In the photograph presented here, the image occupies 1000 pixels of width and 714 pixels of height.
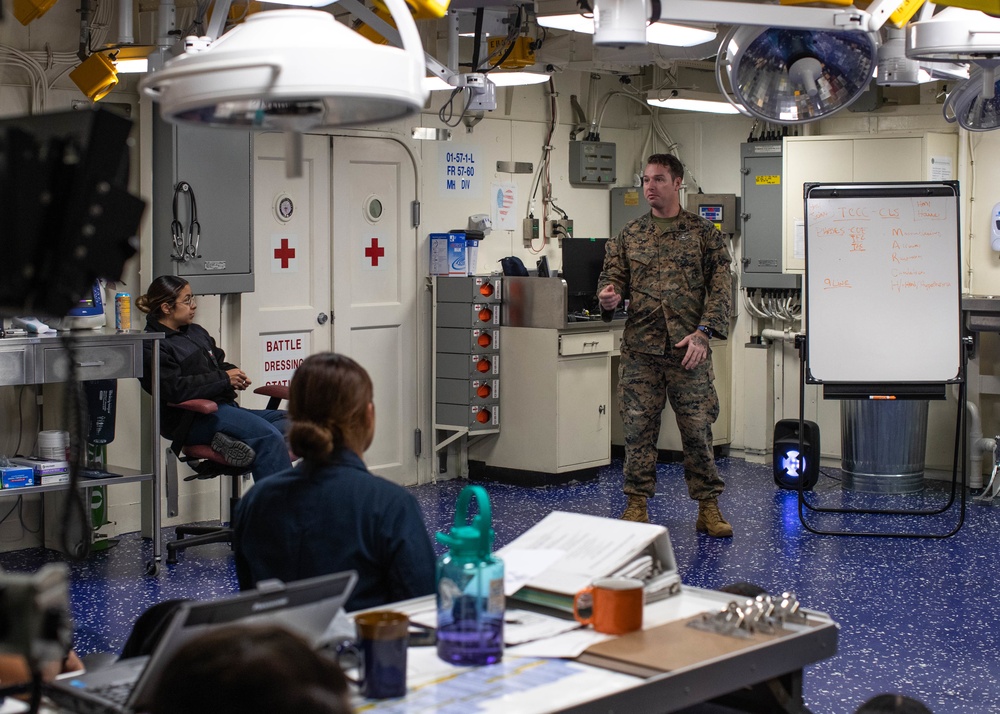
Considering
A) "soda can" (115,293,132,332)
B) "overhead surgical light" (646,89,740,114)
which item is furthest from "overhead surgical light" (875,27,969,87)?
"overhead surgical light" (646,89,740,114)

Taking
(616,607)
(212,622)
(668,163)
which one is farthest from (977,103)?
(212,622)

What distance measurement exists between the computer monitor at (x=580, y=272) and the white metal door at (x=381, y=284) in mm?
1010

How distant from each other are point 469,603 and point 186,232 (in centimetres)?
396

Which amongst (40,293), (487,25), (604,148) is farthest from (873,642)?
(604,148)

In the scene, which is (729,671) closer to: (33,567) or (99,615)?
(99,615)

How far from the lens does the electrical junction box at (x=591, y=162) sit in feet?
25.7

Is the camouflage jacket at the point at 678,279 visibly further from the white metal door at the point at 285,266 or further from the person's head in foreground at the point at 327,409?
the person's head in foreground at the point at 327,409

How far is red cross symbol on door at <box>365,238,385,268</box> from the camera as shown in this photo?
22.5 feet

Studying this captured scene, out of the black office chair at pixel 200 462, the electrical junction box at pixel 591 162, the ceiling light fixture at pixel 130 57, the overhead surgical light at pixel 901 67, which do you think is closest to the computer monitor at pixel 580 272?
the electrical junction box at pixel 591 162

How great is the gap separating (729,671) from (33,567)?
392 cm

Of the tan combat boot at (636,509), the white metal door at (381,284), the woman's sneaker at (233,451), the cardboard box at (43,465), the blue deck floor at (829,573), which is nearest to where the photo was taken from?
the blue deck floor at (829,573)

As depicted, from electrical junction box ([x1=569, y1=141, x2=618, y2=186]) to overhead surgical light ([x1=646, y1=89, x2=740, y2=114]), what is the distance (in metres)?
0.68

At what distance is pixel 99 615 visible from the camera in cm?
456

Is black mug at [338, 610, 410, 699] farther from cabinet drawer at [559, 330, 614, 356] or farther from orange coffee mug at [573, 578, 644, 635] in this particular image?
cabinet drawer at [559, 330, 614, 356]
